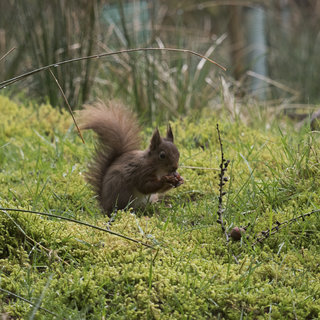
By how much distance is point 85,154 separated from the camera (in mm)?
4180

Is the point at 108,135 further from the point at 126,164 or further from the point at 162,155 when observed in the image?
the point at 162,155

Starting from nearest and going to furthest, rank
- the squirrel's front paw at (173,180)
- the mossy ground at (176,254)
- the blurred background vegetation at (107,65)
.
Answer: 1. the mossy ground at (176,254)
2. the squirrel's front paw at (173,180)
3. the blurred background vegetation at (107,65)

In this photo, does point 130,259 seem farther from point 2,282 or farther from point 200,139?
point 200,139

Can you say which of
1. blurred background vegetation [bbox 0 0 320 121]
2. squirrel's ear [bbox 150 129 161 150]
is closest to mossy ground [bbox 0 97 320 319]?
squirrel's ear [bbox 150 129 161 150]

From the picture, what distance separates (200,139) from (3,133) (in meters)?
1.83

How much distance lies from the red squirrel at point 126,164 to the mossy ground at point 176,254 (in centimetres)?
12

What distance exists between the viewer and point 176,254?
8.09ft

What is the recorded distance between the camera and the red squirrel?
10.4 ft

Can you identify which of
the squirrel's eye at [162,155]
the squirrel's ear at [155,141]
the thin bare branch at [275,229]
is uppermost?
the squirrel's ear at [155,141]

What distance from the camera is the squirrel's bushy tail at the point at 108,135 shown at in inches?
132

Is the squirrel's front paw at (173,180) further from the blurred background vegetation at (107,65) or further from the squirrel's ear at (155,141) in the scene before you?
the blurred background vegetation at (107,65)

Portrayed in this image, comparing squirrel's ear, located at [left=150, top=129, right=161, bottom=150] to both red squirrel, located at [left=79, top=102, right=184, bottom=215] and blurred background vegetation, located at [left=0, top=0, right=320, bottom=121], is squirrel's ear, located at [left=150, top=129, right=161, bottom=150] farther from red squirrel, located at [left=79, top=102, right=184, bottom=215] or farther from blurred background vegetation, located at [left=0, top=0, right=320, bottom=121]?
blurred background vegetation, located at [left=0, top=0, right=320, bottom=121]

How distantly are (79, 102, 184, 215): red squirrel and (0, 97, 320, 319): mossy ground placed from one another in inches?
4.7

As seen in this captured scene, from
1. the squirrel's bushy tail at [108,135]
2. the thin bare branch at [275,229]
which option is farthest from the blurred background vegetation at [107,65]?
the thin bare branch at [275,229]
